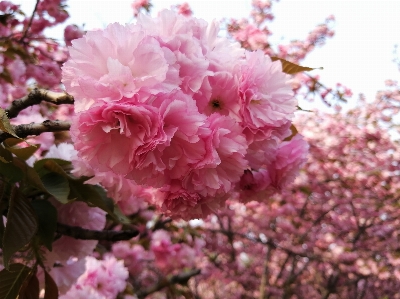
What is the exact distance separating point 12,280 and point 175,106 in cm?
61

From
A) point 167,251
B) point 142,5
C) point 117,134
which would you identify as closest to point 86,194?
point 117,134

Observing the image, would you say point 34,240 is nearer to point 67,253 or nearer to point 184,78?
point 67,253

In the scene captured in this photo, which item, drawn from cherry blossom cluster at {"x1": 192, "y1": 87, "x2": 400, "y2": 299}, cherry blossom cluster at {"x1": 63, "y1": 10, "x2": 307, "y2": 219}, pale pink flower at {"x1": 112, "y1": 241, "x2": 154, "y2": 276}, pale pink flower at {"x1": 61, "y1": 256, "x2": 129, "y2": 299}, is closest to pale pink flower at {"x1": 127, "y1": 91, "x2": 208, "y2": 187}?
cherry blossom cluster at {"x1": 63, "y1": 10, "x2": 307, "y2": 219}

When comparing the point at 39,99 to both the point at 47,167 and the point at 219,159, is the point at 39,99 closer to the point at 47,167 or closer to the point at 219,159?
the point at 47,167

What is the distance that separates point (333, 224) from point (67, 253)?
569 cm

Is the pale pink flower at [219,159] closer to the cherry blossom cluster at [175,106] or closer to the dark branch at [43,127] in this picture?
the cherry blossom cluster at [175,106]

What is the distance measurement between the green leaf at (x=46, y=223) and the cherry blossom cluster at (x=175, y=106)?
284 millimetres

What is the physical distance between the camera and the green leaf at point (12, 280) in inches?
34.5

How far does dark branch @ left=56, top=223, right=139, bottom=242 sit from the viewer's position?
95 cm

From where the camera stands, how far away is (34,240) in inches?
36.7

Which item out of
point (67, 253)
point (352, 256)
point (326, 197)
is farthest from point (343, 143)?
point (67, 253)

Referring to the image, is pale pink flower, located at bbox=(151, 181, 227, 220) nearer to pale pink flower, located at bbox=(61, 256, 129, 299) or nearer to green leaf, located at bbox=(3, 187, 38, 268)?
green leaf, located at bbox=(3, 187, 38, 268)

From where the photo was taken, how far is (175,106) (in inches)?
23.0

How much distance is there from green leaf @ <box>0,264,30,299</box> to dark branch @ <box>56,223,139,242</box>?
12 cm
